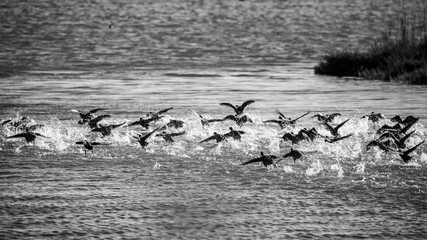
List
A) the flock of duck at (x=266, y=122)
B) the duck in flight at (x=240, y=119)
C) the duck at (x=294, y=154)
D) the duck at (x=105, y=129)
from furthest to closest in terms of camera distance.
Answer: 1. the duck in flight at (x=240, y=119)
2. the duck at (x=105, y=129)
3. the flock of duck at (x=266, y=122)
4. the duck at (x=294, y=154)

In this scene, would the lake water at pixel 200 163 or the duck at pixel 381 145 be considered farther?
the duck at pixel 381 145

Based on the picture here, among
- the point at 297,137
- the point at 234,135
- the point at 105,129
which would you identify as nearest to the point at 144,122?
the point at 105,129

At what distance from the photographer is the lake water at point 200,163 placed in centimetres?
905

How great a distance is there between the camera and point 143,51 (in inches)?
1706

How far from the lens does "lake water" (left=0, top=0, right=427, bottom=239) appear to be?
29.7 ft

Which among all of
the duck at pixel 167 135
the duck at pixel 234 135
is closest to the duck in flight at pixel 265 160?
the duck at pixel 234 135

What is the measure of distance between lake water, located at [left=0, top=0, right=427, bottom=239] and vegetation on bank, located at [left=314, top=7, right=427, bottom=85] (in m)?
0.88

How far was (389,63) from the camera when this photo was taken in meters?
27.9

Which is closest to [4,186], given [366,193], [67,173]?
[67,173]

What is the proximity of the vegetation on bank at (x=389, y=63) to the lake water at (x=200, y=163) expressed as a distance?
882 millimetres

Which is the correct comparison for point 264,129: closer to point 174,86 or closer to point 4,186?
point 4,186

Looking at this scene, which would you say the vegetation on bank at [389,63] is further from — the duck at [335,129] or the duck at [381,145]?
the duck at [381,145]

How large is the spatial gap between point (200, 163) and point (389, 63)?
16444mm

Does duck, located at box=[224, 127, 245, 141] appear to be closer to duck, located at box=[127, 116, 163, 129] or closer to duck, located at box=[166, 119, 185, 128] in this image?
duck, located at box=[166, 119, 185, 128]
